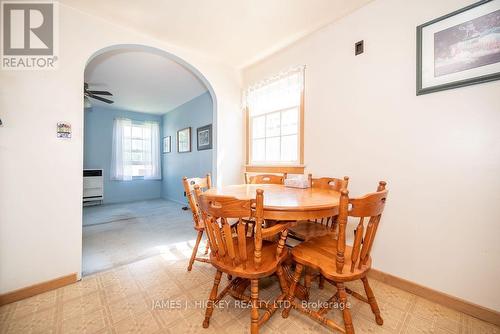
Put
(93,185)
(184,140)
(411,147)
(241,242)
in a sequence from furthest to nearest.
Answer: (184,140) < (93,185) < (411,147) < (241,242)

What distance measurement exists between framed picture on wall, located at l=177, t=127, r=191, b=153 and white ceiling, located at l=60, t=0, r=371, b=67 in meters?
2.73

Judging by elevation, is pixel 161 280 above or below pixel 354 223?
below

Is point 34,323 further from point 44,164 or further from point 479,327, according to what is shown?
point 479,327

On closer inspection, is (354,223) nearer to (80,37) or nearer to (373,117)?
(373,117)

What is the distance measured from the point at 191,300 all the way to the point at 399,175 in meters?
2.02

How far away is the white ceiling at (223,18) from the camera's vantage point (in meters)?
1.88

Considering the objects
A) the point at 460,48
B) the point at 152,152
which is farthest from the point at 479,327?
the point at 152,152

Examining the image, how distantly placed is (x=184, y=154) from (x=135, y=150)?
5.64 feet

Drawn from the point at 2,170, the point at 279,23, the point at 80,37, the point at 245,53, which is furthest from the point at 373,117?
the point at 2,170

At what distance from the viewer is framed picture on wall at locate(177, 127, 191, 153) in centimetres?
506

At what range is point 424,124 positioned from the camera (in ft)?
5.25

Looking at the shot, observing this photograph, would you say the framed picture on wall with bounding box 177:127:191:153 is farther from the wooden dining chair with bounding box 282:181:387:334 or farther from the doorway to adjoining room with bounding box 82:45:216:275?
the wooden dining chair with bounding box 282:181:387:334

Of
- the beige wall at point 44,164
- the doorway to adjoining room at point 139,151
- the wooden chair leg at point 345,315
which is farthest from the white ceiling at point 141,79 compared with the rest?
the wooden chair leg at point 345,315

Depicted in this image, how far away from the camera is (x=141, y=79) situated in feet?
12.2
